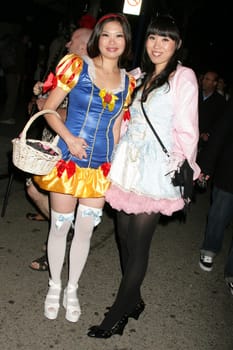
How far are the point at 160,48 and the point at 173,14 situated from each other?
20.1 meters

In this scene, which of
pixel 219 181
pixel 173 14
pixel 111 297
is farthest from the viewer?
pixel 173 14

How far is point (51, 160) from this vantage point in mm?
2299

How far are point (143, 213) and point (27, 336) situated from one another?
3.57 ft

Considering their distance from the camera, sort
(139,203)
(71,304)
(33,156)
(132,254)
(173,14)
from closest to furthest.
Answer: (33,156) → (139,203) → (132,254) → (71,304) → (173,14)

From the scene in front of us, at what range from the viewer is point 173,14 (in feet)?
68.4

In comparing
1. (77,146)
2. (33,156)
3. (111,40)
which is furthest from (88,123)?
(111,40)

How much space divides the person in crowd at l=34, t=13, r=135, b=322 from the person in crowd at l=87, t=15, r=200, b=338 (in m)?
0.10

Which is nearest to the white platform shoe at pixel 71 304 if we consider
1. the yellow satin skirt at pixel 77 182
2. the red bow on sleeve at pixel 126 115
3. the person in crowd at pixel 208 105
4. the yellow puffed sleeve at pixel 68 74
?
the yellow satin skirt at pixel 77 182

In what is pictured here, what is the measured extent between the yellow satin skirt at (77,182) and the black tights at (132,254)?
0.83 feet

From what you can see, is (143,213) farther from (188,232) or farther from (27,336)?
(188,232)

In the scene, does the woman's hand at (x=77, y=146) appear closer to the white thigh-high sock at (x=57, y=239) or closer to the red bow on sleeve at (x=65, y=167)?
the red bow on sleeve at (x=65, y=167)

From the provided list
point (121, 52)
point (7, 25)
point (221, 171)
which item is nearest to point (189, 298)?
point (221, 171)

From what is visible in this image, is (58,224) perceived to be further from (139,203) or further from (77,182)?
(139,203)

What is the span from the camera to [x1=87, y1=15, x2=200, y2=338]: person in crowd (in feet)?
7.98
